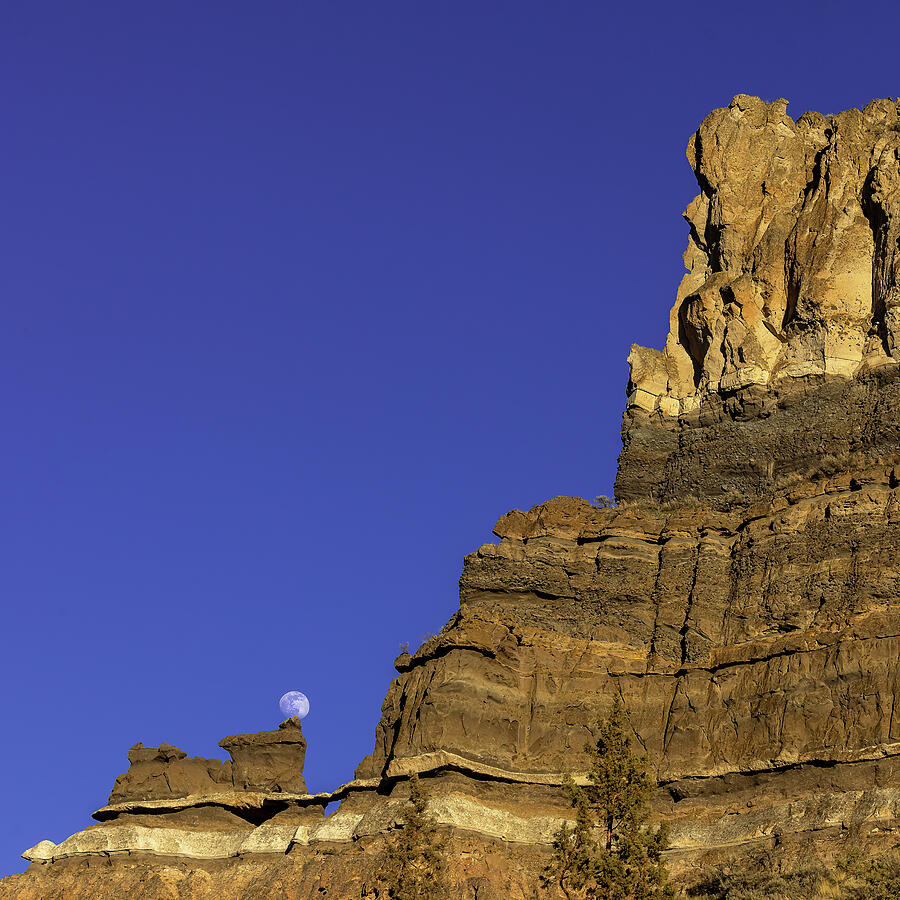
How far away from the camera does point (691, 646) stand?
5203 cm

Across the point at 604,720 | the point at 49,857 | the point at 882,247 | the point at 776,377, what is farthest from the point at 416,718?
the point at 882,247

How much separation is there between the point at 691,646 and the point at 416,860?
12.5 meters

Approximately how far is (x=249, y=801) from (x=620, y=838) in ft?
51.6

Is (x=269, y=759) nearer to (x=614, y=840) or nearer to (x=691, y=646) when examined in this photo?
(x=691, y=646)

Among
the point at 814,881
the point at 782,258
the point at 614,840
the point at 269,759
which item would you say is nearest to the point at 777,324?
the point at 782,258

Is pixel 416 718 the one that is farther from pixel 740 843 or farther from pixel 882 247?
pixel 882 247

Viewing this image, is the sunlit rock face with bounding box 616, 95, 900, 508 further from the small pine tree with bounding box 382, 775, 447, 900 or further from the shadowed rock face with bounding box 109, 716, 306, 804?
the small pine tree with bounding box 382, 775, 447, 900

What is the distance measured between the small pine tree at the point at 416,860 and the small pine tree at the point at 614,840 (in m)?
2.78

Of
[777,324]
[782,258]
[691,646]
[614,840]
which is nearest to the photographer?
[614,840]

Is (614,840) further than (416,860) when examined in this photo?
No

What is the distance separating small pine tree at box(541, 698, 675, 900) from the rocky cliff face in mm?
4047

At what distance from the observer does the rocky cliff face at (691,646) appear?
46.8 meters

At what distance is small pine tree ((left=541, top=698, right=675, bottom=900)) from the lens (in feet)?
129

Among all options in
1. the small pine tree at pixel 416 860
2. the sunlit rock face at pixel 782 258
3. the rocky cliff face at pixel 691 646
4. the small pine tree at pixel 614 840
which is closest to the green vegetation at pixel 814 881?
the rocky cliff face at pixel 691 646
